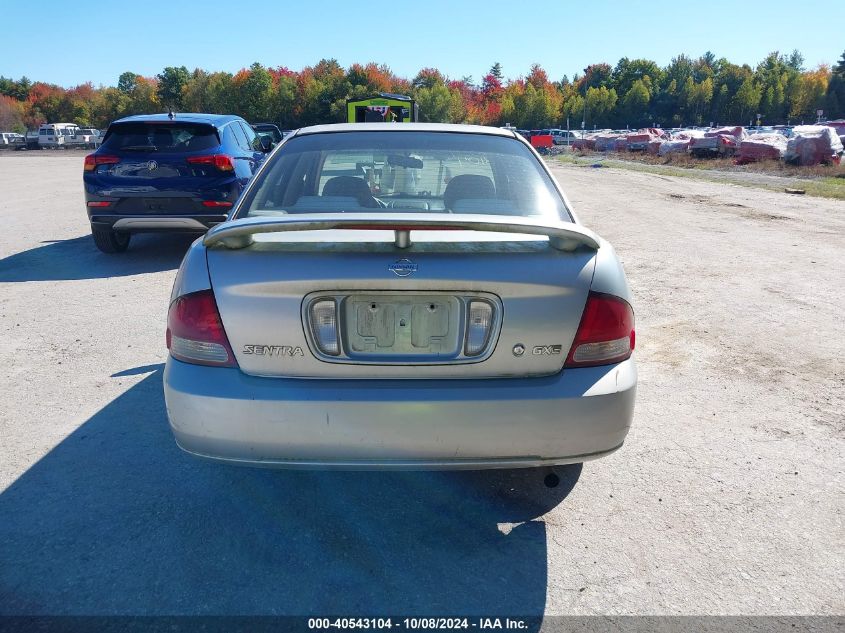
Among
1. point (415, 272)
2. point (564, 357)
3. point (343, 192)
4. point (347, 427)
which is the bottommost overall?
point (347, 427)

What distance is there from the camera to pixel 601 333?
2365 millimetres

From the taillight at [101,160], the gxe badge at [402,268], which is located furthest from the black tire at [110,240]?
the gxe badge at [402,268]

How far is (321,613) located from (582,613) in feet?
2.92

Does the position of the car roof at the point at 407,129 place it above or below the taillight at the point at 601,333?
above

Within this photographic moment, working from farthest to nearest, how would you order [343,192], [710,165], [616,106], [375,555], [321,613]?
[616,106], [710,165], [343,192], [375,555], [321,613]

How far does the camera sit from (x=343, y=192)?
3111 mm

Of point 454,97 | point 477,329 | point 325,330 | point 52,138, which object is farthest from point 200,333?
A: point 454,97

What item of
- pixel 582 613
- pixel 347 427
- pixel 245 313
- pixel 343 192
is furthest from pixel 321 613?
pixel 343 192

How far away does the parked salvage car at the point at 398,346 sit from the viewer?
220 cm

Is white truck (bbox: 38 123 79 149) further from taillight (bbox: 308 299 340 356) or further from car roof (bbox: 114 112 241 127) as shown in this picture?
taillight (bbox: 308 299 340 356)

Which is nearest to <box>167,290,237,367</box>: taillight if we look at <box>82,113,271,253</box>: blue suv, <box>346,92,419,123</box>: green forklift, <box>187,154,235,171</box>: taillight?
<box>82,113,271,253</box>: blue suv

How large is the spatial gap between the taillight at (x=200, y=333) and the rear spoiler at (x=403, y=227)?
0.22 metres

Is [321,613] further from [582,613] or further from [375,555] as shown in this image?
[582,613]

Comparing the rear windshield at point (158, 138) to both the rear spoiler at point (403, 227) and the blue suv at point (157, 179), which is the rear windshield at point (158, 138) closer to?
the blue suv at point (157, 179)
